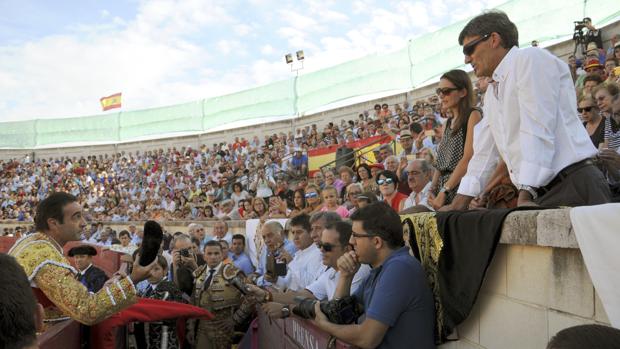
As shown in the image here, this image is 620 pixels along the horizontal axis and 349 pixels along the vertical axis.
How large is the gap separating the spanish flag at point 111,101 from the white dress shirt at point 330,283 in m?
41.1

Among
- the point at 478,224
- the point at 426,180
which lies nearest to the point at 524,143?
the point at 478,224

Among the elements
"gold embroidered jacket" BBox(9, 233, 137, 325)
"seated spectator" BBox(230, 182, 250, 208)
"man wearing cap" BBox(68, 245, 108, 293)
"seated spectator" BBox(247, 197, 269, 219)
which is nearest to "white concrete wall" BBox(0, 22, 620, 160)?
"seated spectator" BBox(230, 182, 250, 208)

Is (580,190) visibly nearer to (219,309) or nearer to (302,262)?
(302,262)

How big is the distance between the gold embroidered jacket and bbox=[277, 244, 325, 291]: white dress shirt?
2.03 meters

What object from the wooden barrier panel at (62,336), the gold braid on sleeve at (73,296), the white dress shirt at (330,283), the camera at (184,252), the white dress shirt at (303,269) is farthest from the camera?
the camera at (184,252)

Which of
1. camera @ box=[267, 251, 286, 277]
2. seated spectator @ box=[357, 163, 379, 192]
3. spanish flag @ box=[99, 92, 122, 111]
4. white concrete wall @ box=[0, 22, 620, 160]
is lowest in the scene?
camera @ box=[267, 251, 286, 277]

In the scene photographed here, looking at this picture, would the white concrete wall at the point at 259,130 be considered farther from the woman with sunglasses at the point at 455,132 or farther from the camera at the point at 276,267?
the woman with sunglasses at the point at 455,132

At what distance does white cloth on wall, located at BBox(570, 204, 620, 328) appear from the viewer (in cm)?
186

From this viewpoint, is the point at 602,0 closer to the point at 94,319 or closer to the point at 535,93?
the point at 535,93

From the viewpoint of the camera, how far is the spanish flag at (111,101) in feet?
139

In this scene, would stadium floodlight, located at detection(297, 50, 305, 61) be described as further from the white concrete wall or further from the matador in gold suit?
the matador in gold suit

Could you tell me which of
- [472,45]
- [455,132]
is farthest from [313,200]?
[472,45]

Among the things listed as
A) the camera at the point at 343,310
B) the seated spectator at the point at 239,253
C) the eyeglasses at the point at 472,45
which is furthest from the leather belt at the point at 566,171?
the seated spectator at the point at 239,253

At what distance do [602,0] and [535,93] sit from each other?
12540 mm
